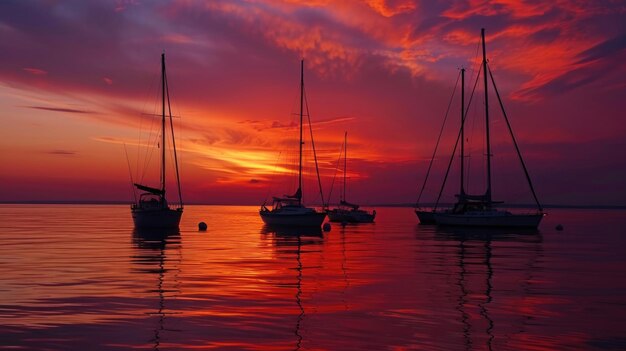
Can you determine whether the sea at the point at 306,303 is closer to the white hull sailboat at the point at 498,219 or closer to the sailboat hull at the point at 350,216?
the white hull sailboat at the point at 498,219

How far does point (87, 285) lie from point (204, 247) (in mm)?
20396

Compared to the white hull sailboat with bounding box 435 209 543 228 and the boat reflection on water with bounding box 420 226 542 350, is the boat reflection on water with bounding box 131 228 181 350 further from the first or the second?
the white hull sailboat with bounding box 435 209 543 228

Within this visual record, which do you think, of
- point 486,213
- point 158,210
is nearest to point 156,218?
point 158,210

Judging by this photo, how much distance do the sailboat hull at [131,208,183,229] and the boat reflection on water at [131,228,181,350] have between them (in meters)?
12.1

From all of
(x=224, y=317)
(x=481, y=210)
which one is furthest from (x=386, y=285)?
(x=481, y=210)

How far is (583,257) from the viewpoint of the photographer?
123 feet

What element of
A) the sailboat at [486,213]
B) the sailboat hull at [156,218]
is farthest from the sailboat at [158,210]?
the sailboat at [486,213]

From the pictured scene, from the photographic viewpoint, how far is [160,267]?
93.8 ft

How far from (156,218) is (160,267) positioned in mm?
32931

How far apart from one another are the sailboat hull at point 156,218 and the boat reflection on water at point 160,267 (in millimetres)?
12084

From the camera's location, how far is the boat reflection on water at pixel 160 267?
1571 centimetres

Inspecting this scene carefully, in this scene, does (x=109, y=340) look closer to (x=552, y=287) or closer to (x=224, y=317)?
(x=224, y=317)

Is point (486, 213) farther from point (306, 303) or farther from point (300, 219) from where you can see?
point (306, 303)

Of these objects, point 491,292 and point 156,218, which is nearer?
point 491,292
